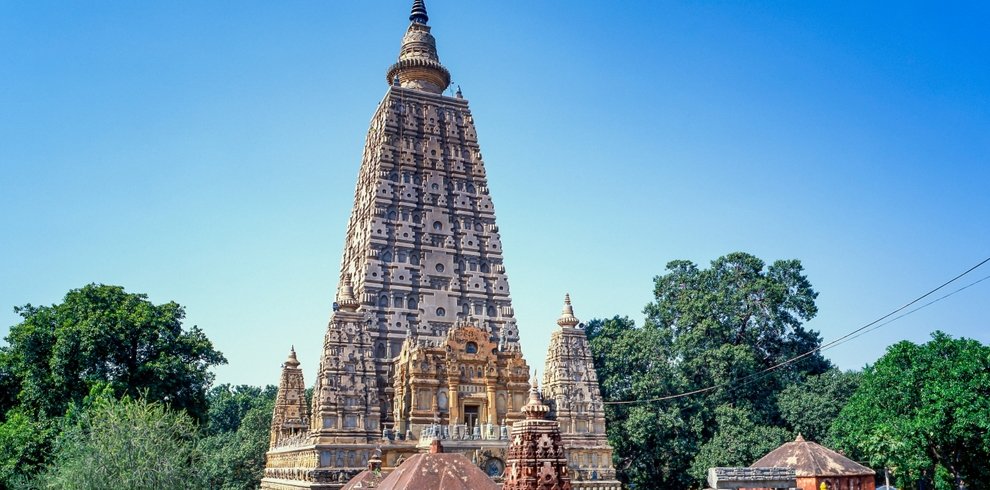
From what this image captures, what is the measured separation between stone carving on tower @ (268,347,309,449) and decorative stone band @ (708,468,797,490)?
24.7m

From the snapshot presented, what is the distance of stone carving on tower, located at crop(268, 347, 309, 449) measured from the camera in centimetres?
A: 4362

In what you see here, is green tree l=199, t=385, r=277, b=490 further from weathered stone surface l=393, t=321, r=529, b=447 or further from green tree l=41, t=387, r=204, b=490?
green tree l=41, t=387, r=204, b=490

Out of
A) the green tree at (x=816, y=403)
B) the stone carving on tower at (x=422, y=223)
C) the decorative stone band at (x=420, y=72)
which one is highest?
the decorative stone band at (x=420, y=72)

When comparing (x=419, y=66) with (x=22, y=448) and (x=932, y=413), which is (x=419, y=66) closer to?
(x=22, y=448)

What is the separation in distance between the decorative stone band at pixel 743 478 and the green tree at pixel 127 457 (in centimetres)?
1789

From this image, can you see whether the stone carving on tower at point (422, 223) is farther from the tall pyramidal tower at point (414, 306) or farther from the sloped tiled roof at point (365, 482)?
the sloped tiled roof at point (365, 482)

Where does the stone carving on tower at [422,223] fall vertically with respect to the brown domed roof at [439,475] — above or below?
above

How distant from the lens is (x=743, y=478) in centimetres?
2506

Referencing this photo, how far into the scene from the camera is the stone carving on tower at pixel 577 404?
123ft

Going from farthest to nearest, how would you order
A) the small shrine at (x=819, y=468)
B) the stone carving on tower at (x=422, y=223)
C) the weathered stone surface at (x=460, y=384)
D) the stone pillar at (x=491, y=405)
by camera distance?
the stone carving on tower at (x=422, y=223), the stone pillar at (x=491, y=405), the weathered stone surface at (x=460, y=384), the small shrine at (x=819, y=468)

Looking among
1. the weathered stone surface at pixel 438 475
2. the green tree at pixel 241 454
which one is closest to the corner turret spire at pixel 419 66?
the green tree at pixel 241 454

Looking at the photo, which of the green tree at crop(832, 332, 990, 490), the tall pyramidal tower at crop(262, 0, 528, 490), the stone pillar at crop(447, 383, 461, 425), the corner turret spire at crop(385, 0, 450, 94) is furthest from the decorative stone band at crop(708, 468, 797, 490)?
the corner turret spire at crop(385, 0, 450, 94)

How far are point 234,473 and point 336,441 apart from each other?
57.5 ft

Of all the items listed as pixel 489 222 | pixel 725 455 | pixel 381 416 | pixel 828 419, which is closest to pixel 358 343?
pixel 381 416
